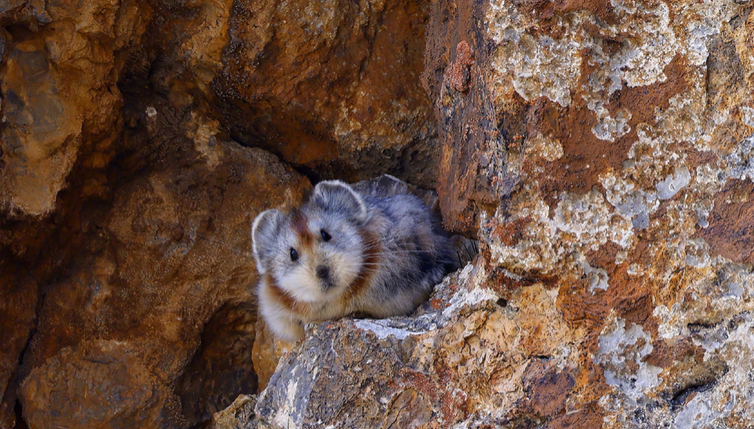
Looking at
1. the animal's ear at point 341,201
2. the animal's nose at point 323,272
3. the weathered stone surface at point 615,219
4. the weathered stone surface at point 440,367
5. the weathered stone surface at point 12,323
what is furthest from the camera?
the animal's ear at point 341,201

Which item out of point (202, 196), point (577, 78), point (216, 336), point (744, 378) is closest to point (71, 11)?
point (202, 196)

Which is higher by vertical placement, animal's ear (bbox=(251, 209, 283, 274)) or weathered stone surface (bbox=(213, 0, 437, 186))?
weathered stone surface (bbox=(213, 0, 437, 186))

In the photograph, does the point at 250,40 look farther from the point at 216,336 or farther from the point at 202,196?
the point at 216,336

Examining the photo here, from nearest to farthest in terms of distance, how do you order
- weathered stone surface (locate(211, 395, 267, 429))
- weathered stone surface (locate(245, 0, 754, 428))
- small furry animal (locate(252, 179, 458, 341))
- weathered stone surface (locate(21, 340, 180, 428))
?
1. weathered stone surface (locate(245, 0, 754, 428))
2. weathered stone surface (locate(211, 395, 267, 429))
3. small furry animal (locate(252, 179, 458, 341))
4. weathered stone surface (locate(21, 340, 180, 428))

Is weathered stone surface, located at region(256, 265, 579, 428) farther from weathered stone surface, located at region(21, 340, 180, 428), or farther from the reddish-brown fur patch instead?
weathered stone surface, located at region(21, 340, 180, 428)

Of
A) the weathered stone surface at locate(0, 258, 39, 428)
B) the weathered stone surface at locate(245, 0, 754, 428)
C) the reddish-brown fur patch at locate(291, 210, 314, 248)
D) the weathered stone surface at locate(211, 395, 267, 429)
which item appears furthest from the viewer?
the weathered stone surface at locate(0, 258, 39, 428)

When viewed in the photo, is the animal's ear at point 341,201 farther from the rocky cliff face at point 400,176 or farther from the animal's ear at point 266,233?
the rocky cliff face at point 400,176

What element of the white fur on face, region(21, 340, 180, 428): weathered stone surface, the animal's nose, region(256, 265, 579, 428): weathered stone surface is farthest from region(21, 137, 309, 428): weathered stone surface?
region(256, 265, 579, 428): weathered stone surface

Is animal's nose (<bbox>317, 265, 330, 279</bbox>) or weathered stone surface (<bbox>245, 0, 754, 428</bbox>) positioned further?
animal's nose (<bbox>317, 265, 330, 279</bbox>)

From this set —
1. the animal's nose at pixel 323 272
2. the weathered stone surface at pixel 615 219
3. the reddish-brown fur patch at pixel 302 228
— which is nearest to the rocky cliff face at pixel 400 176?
the weathered stone surface at pixel 615 219

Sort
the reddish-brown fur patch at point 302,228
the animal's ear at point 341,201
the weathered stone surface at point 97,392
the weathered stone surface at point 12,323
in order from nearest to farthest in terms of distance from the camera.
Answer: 1. the reddish-brown fur patch at point 302,228
2. the weathered stone surface at point 12,323
3. the animal's ear at point 341,201
4. the weathered stone surface at point 97,392
